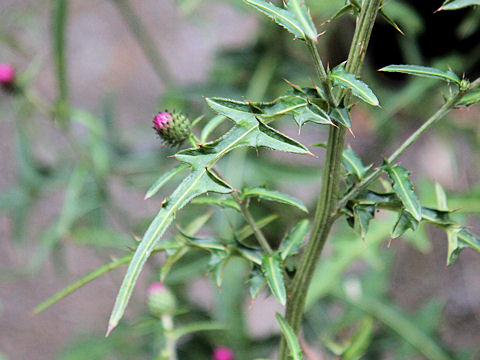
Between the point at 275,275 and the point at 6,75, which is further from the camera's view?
the point at 6,75

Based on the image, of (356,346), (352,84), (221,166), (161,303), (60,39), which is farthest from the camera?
(221,166)

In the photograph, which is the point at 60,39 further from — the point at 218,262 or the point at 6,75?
the point at 218,262

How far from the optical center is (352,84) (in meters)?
0.27

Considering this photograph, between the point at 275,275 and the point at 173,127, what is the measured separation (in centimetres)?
11

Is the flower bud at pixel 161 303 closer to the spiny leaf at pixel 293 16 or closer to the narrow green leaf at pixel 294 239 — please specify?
the narrow green leaf at pixel 294 239

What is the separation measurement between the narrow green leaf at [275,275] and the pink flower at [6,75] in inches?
19.8

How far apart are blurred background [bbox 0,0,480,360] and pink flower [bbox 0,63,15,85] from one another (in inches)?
0.8

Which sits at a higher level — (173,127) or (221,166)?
(173,127)

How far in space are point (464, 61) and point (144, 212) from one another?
86 cm

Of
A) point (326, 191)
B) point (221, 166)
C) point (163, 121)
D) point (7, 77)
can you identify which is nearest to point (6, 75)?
point (7, 77)

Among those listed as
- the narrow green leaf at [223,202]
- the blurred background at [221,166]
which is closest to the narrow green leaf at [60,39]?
the blurred background at [221,166]

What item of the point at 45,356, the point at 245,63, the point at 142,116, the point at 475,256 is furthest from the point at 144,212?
the point at 475,256

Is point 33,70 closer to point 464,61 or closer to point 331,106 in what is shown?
point 331,106

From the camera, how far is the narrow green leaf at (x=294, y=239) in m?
0.35
